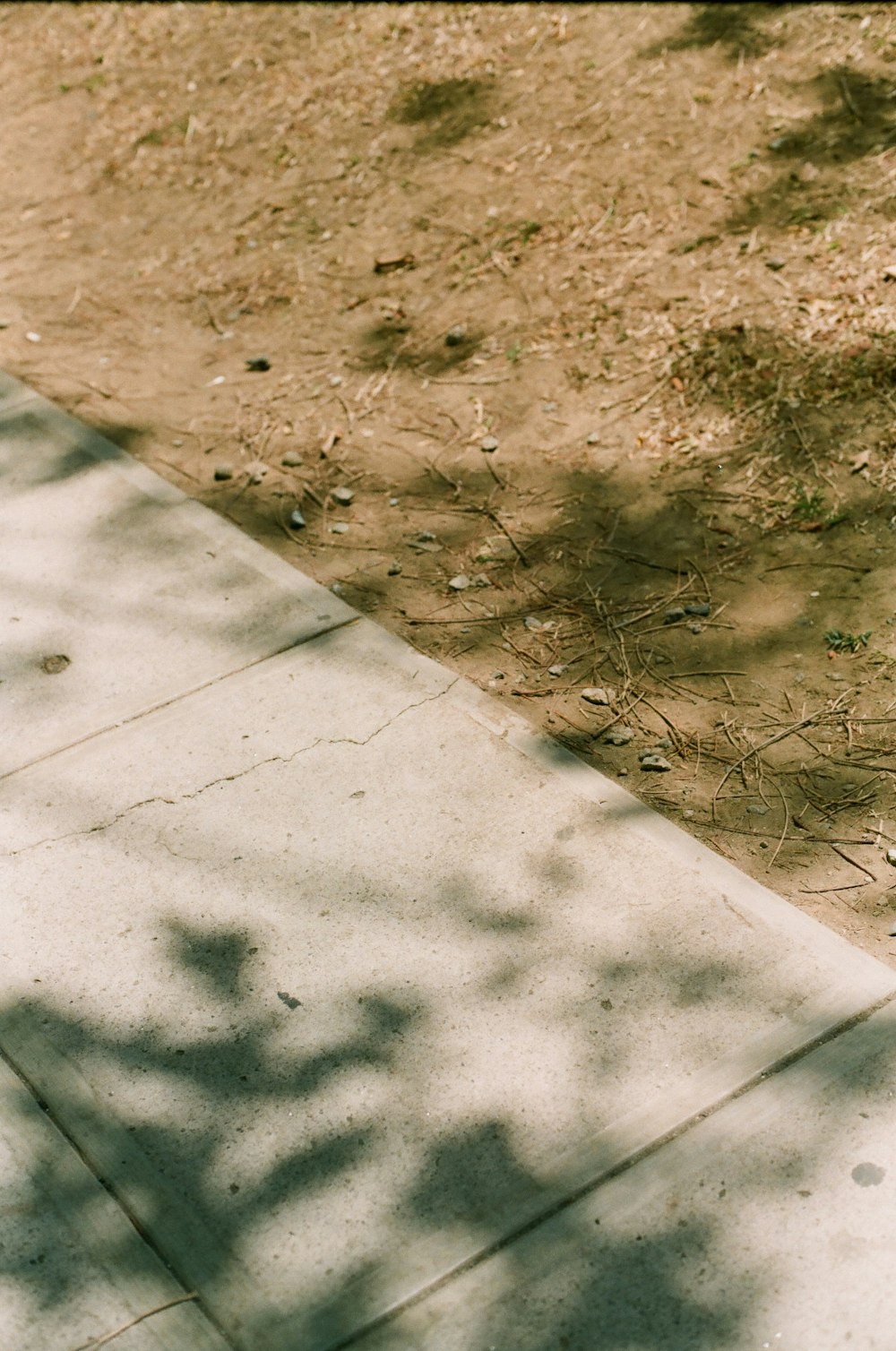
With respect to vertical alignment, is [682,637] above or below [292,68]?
below

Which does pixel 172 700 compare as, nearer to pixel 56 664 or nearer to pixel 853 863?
pixel 56 664

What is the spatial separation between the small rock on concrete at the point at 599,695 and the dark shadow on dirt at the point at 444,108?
142 inches

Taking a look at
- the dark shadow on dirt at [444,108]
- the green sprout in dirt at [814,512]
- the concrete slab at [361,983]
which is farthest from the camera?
the dark shadow on dirt at [444,108]

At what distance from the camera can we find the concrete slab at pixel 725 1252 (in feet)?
7.57

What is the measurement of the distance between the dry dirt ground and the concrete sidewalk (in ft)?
0.67

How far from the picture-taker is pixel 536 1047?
2.78 meters

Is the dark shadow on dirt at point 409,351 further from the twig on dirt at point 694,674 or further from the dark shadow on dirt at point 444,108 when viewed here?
the twig on dirt at point 694,674

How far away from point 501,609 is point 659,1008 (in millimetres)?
1551

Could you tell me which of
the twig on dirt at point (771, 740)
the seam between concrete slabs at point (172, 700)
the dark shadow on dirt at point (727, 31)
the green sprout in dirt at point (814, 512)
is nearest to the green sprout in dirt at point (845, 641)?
the twig on dirt at point (771, 740)

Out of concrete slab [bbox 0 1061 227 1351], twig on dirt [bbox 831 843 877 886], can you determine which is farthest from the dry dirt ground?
concrete slab [bbox 0 1061 227 1351]

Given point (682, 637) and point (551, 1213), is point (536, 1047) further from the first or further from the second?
point (682, 637)

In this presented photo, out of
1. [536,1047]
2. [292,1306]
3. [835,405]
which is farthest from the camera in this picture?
[835,405]

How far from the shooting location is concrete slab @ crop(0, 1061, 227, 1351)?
2357 mm

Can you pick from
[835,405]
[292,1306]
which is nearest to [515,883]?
[292,1306]
